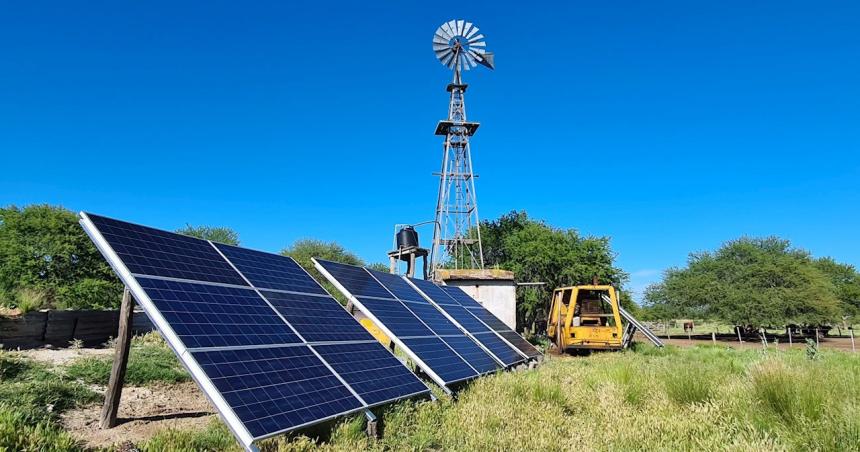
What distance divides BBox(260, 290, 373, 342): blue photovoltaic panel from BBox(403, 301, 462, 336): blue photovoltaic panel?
2728 millimetres

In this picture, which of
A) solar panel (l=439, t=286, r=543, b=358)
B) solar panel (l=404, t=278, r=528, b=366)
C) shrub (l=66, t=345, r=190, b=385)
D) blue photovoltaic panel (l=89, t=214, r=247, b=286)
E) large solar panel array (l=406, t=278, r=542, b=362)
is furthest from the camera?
solar panel (l=439, t=286, r=543, b=358)

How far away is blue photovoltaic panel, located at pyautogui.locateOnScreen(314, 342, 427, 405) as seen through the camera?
22.9 ft

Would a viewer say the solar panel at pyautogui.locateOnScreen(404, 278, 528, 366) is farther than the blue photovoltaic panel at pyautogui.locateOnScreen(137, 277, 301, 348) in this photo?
Yes

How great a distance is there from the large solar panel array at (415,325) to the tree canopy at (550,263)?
81.8 feet

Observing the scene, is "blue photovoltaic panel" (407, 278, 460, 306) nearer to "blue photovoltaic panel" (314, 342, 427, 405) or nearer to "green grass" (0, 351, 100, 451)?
"blue photovoltaic panel" (314, 342, 427, 405)

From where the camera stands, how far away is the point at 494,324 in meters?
16.4

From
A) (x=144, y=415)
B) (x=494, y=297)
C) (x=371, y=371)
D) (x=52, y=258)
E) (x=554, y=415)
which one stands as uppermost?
(x=52, y=258)

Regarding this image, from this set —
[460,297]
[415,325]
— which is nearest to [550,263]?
[460,297]

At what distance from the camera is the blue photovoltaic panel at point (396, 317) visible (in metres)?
9.78

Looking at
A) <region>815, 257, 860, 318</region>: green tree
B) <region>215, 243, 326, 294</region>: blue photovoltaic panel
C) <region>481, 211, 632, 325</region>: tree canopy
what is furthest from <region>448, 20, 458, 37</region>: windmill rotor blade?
<region>815, 257, 860, 318</region>: green tree

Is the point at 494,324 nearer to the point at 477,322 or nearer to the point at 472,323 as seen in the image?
the point at 477,322

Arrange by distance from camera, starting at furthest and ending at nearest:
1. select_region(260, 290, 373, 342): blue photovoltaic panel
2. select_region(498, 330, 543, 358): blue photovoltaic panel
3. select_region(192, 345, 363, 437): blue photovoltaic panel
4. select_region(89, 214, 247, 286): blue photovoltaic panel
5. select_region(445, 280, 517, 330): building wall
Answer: select_region(445, 280, 517, 330): building wall < select_region(498, 330, 543, 358): blue photovoltaic panel < select_region(260, 290, 373, 342): blue photovoltaic panel < select_region(89, 214, 247, 286): blue photovoltaic panel < select_region(192, 345, 363, 437): blue photovoltaic panel

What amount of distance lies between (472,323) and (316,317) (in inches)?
275

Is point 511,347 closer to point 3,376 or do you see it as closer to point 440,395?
point 440,395
